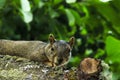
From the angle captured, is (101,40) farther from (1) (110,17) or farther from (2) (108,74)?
(2) (108,74)

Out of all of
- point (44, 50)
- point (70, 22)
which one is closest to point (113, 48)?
point (44, 50)

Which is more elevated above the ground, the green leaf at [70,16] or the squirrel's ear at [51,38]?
the squirrel's ear at [51,38]

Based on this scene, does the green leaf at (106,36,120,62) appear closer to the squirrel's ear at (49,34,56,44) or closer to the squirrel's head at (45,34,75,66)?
the squirrel's head at (45,34,75,66)

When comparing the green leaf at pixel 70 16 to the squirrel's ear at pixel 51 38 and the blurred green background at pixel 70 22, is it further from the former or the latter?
the squirrel's ear at pixel 51 38

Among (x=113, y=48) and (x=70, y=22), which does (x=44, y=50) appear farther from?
(x=70, y=22)

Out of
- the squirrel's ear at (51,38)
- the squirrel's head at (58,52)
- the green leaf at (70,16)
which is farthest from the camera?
the green leaf at (70,16)

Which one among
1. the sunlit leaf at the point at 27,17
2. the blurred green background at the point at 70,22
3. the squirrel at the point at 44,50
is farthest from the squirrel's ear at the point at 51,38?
the blurred green background at the point at 70,22

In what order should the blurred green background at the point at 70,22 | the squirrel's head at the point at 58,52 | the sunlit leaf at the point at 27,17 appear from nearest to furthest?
the squirrel's head at the point at 58,52, the sunlit leaf at the point at 27,17, the blurred green background at the point at 70,22
